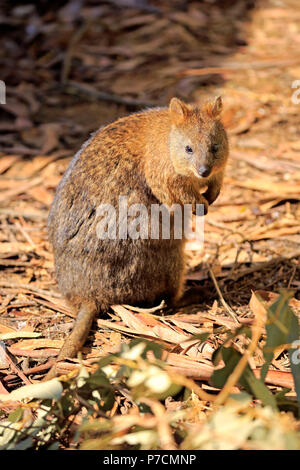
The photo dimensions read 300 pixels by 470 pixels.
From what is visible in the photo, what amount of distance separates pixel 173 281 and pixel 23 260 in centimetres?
135

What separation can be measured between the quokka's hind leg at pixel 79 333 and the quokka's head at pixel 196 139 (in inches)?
44.5

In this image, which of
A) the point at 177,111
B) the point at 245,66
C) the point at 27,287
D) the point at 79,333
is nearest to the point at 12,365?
the point at 79,333

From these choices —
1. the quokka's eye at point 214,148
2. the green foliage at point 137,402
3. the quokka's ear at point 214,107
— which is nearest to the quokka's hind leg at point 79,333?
the green foliage at point 137,402

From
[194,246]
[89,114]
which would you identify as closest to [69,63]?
[89,114]

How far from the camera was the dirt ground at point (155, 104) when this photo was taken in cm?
400

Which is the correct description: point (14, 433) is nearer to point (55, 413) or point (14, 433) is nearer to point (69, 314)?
point (55, 413)

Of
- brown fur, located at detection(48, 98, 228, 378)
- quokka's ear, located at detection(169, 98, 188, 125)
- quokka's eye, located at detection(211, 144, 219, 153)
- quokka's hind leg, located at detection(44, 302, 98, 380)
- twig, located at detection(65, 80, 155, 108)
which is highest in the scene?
twig, located at detection(65, 80, 155, 108)

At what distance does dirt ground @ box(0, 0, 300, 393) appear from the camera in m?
4.00

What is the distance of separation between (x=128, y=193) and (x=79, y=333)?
1.00 meters

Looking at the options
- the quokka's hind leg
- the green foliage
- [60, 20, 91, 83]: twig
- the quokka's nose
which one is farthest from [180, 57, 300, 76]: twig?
the green foliage

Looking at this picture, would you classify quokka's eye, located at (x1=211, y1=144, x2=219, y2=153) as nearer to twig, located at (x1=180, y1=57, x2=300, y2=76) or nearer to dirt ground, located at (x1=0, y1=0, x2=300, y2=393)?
dirt ground, located at (x1=0, y1=0, x2=300, y2=393)

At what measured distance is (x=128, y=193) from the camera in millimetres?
3982

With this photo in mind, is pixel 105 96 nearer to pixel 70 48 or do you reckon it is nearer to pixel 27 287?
pixel 70 48

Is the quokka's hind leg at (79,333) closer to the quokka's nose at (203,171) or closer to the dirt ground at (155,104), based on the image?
the dirt ground at (155,104)
